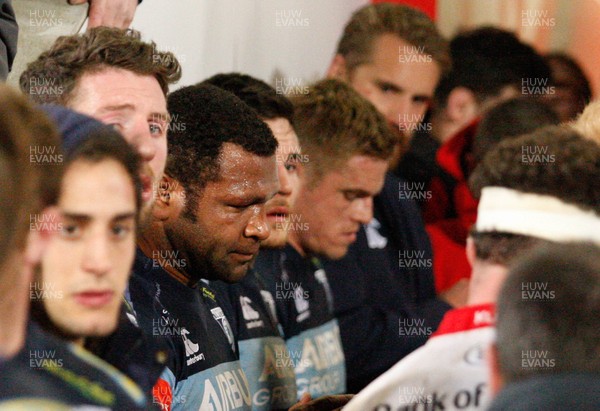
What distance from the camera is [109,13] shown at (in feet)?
10.6

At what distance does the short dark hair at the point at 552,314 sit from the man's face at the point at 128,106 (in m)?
1.28

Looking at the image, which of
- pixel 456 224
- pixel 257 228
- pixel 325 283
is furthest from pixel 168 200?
pixel 456 224

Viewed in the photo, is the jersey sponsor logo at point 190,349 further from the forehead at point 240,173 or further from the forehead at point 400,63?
the forehead at point 400,63

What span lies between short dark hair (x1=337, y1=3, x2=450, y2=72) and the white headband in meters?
2.55

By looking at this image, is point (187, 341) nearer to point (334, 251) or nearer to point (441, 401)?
point (441, 401)

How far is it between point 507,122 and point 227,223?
1760mm

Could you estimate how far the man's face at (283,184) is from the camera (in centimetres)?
325

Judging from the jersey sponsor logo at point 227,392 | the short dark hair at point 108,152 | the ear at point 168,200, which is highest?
the short dark hair at point 108,152

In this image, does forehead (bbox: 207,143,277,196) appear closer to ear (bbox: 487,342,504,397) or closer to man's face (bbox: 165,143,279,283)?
man's face (bbox: 165,143,279,283)

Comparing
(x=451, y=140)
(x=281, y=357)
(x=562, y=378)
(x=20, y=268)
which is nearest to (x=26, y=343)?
(x=20, y=268)

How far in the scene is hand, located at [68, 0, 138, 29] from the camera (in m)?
3.21

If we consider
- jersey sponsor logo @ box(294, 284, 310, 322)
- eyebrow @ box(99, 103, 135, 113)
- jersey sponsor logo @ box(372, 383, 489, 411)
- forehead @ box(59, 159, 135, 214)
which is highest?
eyebrow @ box(99, 103, 135, 113)

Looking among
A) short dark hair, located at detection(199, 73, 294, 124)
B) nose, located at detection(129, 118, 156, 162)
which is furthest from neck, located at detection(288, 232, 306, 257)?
nose, located at detection(129, 118, 156, 162)

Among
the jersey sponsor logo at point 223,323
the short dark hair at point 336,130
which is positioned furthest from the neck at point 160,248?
the short dark hair at point 336,130
